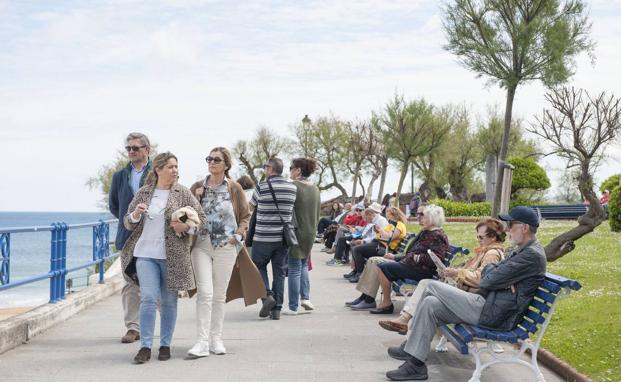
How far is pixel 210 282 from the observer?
7766 millimetres

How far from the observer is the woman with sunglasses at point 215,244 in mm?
7719

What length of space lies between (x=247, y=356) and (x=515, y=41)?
20.4m

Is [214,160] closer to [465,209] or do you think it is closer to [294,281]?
[294,281]

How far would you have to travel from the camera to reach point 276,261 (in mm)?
10250

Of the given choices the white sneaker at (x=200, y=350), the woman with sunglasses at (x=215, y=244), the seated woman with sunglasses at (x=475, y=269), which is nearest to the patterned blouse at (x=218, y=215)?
the woman with sunglasses at (x=215, y=244)

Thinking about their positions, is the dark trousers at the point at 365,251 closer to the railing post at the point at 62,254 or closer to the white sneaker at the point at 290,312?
the white sneaker at the point at 290,312

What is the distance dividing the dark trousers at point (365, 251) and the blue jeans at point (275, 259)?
3348 mm

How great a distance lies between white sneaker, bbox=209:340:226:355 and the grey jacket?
249 cm

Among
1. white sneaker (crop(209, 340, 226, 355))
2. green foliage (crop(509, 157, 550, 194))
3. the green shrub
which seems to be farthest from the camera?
the green shrub

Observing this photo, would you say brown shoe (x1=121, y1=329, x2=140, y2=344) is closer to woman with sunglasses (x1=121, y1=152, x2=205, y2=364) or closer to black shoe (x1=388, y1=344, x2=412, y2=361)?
Answer: woman with sunglasses (x1=121, y1=152, x2=205, y2=364)

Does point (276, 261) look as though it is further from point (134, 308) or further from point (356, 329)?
point (134, 308)

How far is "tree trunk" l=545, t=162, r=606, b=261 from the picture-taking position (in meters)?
12.4

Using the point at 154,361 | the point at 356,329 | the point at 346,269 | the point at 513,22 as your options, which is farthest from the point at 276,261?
the point at 513,22

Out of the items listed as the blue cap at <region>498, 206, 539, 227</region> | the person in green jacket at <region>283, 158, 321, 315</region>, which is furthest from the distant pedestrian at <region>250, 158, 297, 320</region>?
the blue cap at <region>498, 206, 539, 227</region>
